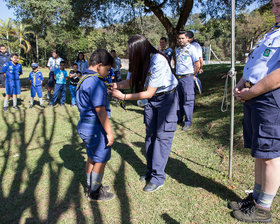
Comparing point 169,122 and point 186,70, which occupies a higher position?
point 186,70

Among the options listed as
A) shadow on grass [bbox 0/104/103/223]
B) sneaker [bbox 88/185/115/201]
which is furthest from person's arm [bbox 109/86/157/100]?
shadow on grass [bbox 0/104/103/223]

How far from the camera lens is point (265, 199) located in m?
2.19

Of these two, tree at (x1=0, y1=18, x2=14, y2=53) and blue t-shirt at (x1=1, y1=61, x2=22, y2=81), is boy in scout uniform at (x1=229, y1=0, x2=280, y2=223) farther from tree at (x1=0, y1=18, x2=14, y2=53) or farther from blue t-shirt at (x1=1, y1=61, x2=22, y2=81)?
tree at (x1=0, y1=18, x2=14, y2=53)

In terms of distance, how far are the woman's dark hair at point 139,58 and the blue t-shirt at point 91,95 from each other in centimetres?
48

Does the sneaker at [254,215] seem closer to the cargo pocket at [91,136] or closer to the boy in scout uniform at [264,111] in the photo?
the boy in scout uniform at [264,111]

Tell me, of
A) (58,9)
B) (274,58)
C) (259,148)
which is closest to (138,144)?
(259,148)

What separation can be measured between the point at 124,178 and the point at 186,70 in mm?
2794

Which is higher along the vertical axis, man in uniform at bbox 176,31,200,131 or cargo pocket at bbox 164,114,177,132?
man in uniform at bbox 176,31,200,131

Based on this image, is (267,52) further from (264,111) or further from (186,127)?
(186,127)

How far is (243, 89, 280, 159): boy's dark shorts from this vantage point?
1950 millimetres

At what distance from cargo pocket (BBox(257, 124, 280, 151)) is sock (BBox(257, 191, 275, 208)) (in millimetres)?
486

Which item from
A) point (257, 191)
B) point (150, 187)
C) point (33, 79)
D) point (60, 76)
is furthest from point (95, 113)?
point (33, 79)

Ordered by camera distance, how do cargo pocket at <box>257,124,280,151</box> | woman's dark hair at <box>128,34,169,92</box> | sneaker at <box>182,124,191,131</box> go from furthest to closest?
sneaker at <box>182,124,191,131</box> → woman's dark hair at <box>128,34,169,92</box> → cargo pocket at <box>257,124,280,151</box>

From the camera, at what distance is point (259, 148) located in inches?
80.7
